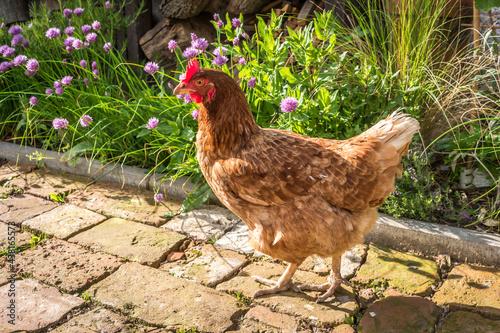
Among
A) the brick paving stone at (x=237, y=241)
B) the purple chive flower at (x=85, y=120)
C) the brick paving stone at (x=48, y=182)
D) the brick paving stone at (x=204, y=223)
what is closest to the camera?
the brick paving stone at (x=237, y=241)

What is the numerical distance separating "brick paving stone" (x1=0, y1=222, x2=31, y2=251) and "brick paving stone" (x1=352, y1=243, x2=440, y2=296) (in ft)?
7.82

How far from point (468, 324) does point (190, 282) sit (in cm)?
164

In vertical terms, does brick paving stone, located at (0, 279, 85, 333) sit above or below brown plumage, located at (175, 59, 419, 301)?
below

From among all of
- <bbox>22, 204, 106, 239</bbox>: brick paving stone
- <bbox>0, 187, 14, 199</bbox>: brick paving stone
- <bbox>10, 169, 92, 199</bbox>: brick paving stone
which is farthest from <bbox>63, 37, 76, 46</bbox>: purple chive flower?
<bbox>22, 204, 106, 239</bbox>: brick paving stone

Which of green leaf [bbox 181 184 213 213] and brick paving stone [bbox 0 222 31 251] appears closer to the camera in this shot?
brick paving stone [bbox 0 222 31 251]

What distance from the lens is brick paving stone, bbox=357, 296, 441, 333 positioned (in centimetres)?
247

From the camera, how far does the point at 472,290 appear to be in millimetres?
2744

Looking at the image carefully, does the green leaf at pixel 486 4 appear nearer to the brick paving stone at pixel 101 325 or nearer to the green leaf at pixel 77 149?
the brick paving stone at pixel 101 325

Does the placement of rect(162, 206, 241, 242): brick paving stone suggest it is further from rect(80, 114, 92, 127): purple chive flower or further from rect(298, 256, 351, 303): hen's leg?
rect(80, 114, 92, 127): purple chive flower

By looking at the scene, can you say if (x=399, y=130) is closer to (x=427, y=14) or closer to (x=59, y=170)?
(x=427, y=14)

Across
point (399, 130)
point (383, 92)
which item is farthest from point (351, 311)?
point (383, 92)

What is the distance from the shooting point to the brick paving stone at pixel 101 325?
2471mm

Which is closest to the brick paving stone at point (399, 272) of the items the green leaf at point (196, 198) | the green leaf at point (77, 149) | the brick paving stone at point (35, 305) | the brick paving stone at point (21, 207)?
the green leaf at point (196, 198)

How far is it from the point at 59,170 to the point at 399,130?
3.48 meters
